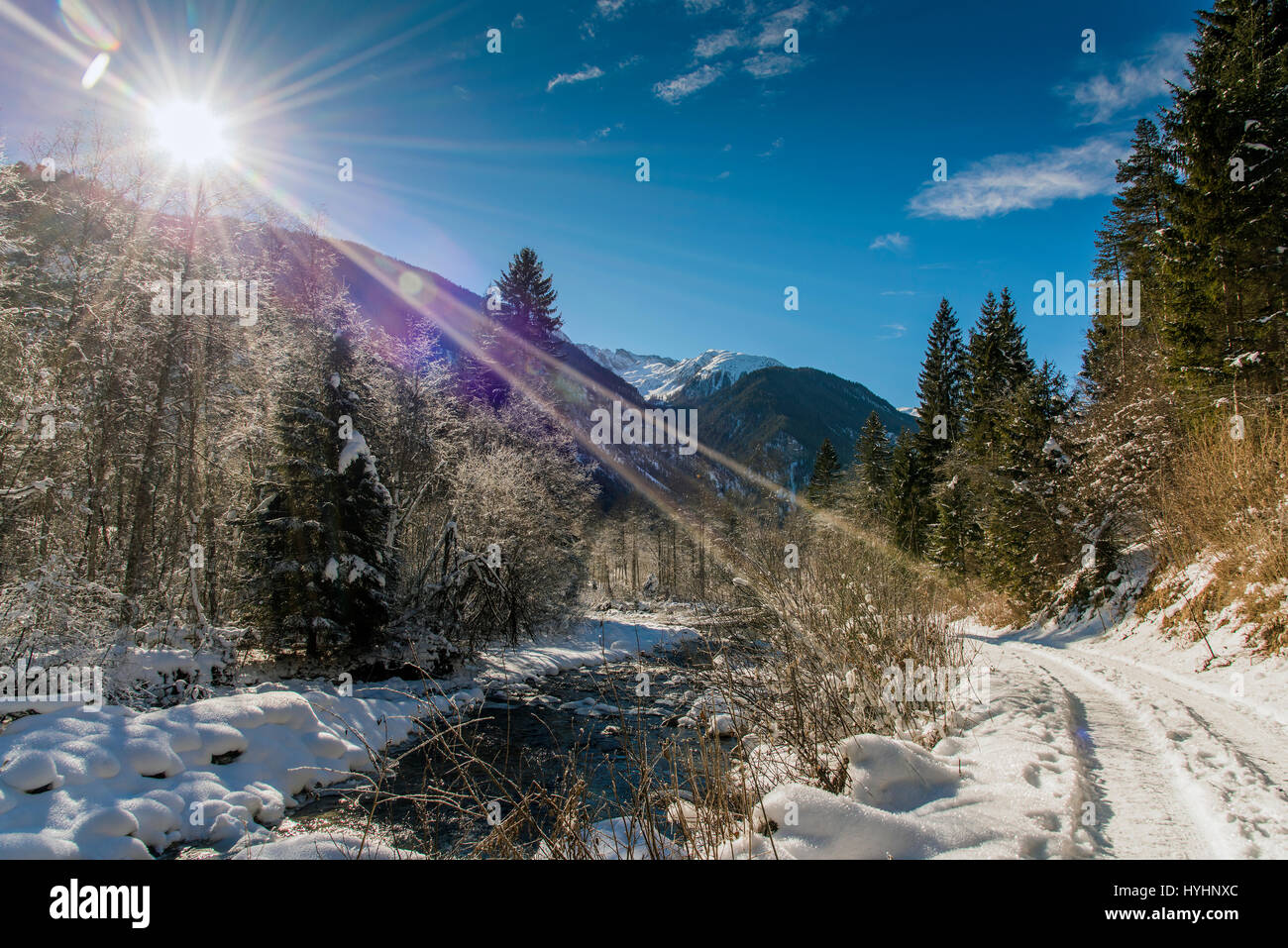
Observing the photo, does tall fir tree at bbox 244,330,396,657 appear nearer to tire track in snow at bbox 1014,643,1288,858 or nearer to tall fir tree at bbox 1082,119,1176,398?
tire track in snow at bbox 1014,643,1288,858

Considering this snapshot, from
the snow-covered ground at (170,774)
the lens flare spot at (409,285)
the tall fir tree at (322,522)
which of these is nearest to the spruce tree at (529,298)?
the tall fir tree at (322,522)

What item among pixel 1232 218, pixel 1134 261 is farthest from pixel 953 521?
pixel 1232 218

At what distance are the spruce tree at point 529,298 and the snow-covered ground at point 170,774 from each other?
85.9 ft

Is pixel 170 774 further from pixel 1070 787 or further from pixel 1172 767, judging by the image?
pixel 1172 767

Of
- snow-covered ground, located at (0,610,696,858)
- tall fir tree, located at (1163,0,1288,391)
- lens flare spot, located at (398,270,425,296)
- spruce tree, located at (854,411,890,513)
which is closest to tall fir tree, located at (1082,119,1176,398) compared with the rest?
tall fir tree, located at (1163,0,1288,391)

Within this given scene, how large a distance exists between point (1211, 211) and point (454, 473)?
23.6 m

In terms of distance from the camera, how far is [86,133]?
13.1m

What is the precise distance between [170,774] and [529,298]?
29.8 m

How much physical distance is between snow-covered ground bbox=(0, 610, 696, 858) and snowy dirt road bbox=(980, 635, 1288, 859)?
3486 mm

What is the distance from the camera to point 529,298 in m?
33.2

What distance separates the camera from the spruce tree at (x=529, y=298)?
33062 mm

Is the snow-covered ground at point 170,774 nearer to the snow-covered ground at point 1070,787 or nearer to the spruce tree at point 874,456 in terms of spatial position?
the snow-covered ground at point 1070,787
